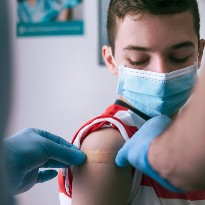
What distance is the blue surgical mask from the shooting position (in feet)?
3.90

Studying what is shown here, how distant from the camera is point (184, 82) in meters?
1.23

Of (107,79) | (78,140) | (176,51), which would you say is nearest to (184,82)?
(176,51)

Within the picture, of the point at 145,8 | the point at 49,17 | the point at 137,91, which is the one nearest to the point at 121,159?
the point at 137,91

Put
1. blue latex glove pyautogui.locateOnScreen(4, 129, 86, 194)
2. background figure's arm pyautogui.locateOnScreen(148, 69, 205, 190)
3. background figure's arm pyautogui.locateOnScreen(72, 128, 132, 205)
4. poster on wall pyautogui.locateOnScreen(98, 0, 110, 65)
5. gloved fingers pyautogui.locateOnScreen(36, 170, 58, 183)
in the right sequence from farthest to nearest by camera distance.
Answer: poster on wall pyautogui.locateOnScreen(98, 0, 110, 65)
gloved fingers pyautogui.locateOnScreen(36, 170, 58, 183)
background figure's arm pyautogui.locateOnScreen(72, 128, 132, 205)
blue latex glove pyautogui.locateOnScreen(4, 129, 86, 194)
background figure's arm pyautogui.locateOnScreen(148, 69, 205, 190)

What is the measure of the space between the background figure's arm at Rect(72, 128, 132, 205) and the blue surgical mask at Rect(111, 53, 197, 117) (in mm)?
217

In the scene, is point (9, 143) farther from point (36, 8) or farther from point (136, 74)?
point (36, 8)

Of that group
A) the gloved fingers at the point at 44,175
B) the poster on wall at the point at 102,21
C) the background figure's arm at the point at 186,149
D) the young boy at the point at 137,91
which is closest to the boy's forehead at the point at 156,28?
the young boy at the point at 137,91

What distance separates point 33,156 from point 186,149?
1.31 feet

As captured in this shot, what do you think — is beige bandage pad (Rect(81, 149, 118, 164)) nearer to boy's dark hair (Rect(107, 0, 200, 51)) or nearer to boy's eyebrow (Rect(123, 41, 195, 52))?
boy's eyebrow (Rect(123, 41, 195, 52))

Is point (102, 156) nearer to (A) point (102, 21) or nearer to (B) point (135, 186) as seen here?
(B) point (135, 186)

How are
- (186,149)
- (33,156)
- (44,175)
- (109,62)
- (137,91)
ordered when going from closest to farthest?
1. (186,149)
2. (33,156)
3. (44,175)
4. (137,91)
5. (109,62)

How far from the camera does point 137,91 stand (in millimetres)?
1261

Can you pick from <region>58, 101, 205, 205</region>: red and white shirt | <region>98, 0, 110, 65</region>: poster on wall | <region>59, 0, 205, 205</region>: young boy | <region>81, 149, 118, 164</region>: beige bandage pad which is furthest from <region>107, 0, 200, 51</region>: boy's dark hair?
<region>98, 0, 110, 65</region>: poster on wall

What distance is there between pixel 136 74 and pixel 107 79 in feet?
4.14
